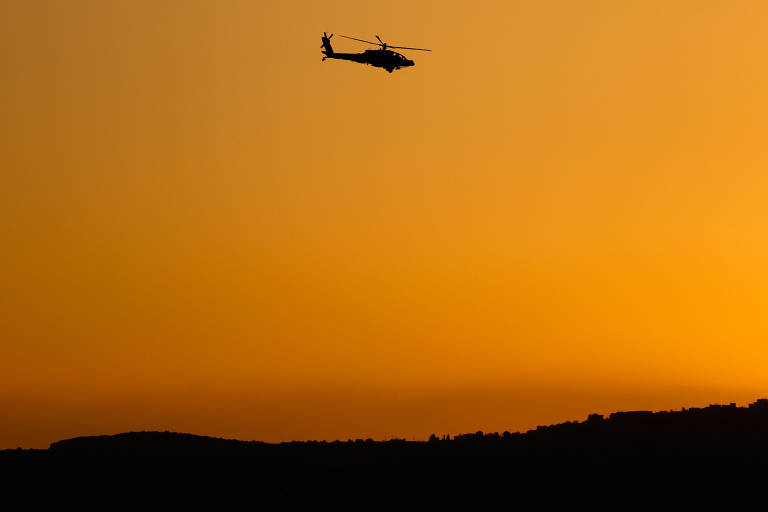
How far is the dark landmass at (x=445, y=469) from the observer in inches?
2547

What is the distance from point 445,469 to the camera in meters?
67.3

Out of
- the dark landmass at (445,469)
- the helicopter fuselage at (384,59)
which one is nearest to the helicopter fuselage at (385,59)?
the helicopter fuselage at (384,59)

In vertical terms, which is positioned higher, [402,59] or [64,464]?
[402,59]

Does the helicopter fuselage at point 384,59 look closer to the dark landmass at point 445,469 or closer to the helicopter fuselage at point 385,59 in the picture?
the helicopter fuselage at point 385,59

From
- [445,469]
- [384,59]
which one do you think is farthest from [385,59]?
[445,469]

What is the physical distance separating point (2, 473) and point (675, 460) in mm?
26290

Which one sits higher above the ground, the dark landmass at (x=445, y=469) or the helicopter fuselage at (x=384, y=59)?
the helicopter fuselage at (x=384, y=59)

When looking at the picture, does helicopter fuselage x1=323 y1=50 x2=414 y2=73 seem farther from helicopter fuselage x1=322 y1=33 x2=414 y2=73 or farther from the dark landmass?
the dark landmass

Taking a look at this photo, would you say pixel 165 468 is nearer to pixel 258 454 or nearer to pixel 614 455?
pixel 258 454

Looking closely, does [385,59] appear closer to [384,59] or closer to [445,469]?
[384,59]

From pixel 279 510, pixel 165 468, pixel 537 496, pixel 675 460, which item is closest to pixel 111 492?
pixel 165 468

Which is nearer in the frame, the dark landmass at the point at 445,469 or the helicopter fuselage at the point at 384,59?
the dark landmass at the point at 445,469

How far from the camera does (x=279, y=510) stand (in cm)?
6500

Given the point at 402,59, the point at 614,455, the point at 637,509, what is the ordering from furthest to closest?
the point at 402,59, the point at 614,455, the point at 637,509
